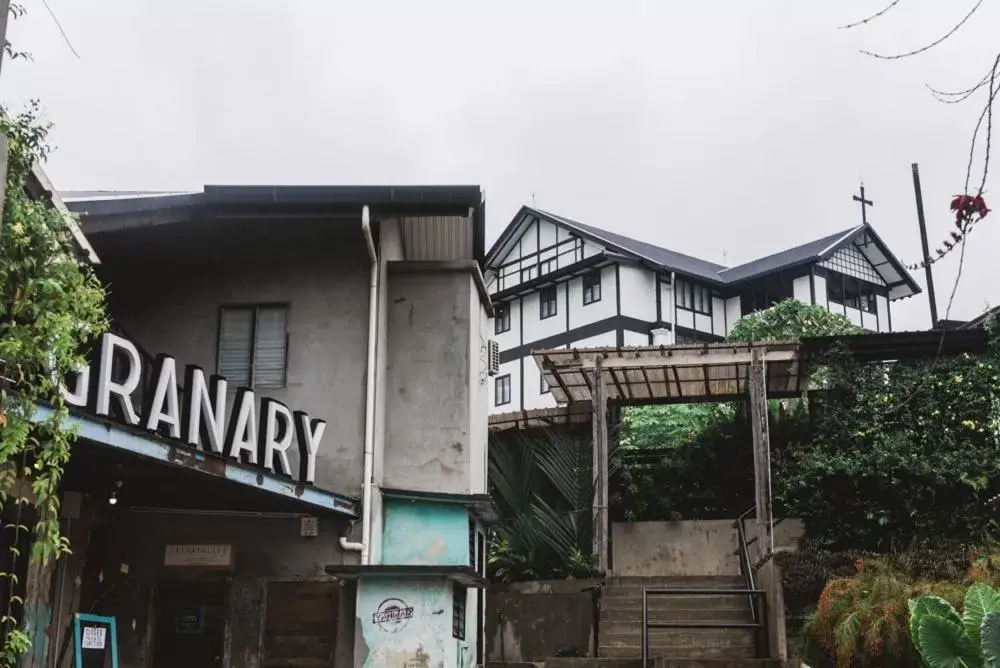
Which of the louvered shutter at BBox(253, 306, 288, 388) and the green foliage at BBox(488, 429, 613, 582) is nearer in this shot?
the louvered shutter at BBox(253, 306, 288, 388)

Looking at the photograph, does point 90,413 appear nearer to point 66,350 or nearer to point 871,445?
point 66,350

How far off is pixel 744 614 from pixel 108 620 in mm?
8566

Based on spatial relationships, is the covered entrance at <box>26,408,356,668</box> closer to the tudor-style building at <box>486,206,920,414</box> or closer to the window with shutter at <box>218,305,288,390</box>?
the window with shutter at <box>218,305,288,390</box>

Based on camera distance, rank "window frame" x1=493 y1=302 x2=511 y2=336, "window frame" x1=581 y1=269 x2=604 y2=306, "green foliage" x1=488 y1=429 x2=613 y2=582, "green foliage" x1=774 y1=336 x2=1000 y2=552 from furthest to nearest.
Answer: "window frame" x1=493 y1=302 x2=511 y2=336 → "window frame" x1=581 y1=269 x2=604 y2=306 → "green foliage" x1=488 y1=429 x2=613 y2=582 → "green foliage" x1=774 y1=336 x2=1000 y2=552

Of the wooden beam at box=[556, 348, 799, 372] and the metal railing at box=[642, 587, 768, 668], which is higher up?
the wooden beam at box=[556, 348, 799, 372]

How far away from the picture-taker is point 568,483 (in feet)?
65.4

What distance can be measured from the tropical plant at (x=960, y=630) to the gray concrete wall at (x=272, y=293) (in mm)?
6712

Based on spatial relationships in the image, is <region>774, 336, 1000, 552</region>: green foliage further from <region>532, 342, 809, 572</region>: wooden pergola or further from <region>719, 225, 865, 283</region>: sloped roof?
<region>719, 225, 865, 283</region>: sloped roof

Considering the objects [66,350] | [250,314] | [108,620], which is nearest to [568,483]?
[250,314]

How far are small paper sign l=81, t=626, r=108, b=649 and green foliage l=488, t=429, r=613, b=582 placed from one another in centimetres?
822

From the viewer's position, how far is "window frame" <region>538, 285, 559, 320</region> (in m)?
39.3

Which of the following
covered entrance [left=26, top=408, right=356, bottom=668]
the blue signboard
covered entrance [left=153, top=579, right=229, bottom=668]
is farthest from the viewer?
covered entrance [left=153, top=579, right=229, bottom=668]

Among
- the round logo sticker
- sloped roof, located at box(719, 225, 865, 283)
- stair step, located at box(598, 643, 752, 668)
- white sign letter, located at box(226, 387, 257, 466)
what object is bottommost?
stair step, located at box(598, 643, 752, 668)

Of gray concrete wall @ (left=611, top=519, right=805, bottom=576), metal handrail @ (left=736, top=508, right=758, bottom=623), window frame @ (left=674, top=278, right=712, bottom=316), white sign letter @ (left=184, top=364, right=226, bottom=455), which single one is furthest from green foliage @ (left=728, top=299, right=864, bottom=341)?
white sign letter @ (left=184, top=364, right=226, bottom=455)
